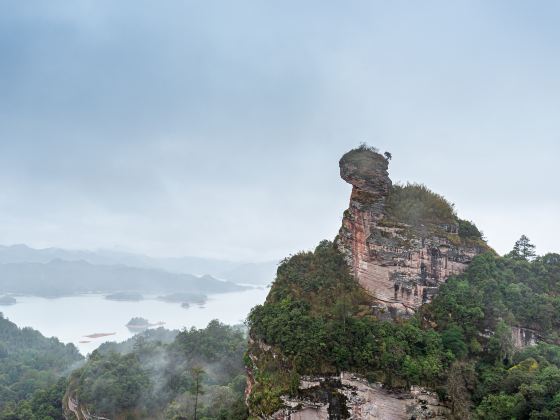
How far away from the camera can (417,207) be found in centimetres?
2395

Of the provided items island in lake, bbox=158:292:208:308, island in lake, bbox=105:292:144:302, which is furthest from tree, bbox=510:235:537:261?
island in lake, bbox=105:292:144:302

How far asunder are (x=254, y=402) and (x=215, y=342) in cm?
2399

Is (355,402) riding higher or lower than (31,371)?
higher

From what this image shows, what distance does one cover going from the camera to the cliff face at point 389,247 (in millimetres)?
22625

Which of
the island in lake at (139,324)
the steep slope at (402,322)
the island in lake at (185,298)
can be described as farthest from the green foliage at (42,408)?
the island in lake at (185,298)

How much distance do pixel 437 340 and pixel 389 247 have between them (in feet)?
17.9

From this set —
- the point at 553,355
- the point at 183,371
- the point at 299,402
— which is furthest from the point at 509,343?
the point at 183,371

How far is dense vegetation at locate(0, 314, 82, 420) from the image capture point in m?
37.9

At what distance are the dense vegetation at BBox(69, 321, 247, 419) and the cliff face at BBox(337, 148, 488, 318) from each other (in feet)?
36.2

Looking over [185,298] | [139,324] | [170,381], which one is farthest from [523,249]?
[185,298]

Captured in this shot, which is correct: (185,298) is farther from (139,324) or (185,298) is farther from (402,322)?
(402,322)

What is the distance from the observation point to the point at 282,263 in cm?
2581

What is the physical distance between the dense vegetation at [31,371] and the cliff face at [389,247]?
3314 cm

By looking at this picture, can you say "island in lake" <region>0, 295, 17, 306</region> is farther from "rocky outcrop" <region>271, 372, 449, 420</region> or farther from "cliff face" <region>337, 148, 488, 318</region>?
"rocky outcrop" <region>271, 372, 449, 420</region>
